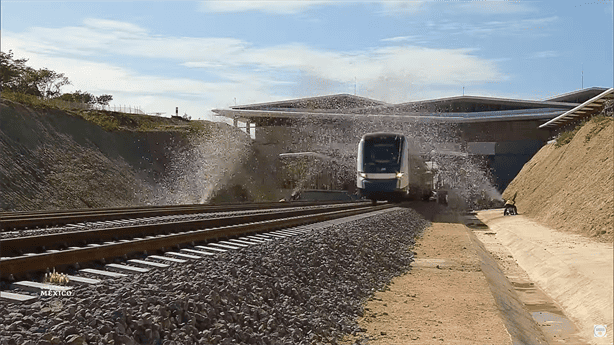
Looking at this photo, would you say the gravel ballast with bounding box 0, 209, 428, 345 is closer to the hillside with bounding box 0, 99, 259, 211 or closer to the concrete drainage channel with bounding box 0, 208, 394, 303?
the concrete drainage channel with bounding box 0, 208, 394, 303

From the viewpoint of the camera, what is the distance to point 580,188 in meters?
27.0

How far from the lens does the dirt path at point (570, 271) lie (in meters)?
12.3

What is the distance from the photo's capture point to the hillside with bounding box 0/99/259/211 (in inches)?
1252

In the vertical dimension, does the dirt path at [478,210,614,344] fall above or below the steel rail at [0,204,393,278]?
below

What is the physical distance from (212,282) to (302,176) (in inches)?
2022

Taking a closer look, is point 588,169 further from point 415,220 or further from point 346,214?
point 346,214

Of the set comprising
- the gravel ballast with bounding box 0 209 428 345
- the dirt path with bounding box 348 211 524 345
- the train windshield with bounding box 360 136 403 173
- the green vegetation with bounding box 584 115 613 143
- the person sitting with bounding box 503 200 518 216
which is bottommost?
the person sitting with bounding box 503 200 518 216

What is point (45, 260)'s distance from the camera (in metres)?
6.80

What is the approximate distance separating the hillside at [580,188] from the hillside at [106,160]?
74.6 feet

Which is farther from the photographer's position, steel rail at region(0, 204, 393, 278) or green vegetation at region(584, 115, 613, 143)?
green vegetation at region(584, 115, 613, 143)

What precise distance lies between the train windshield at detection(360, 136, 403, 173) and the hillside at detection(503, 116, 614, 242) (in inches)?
287

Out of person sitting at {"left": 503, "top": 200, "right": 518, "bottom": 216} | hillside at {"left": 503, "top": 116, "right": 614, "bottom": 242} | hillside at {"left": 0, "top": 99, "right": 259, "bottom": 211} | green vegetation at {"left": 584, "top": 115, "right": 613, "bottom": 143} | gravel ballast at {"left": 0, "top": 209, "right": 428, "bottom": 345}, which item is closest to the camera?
gravel ballast at {"left": 0, "top": 209, "right": 428, "bottom": 345}

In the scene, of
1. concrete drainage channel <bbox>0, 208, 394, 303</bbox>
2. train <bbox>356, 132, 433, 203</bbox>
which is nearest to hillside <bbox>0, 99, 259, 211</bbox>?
train <bbox>356, 132, 433, 203</bbox>

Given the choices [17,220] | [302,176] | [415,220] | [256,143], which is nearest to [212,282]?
[17,220]
